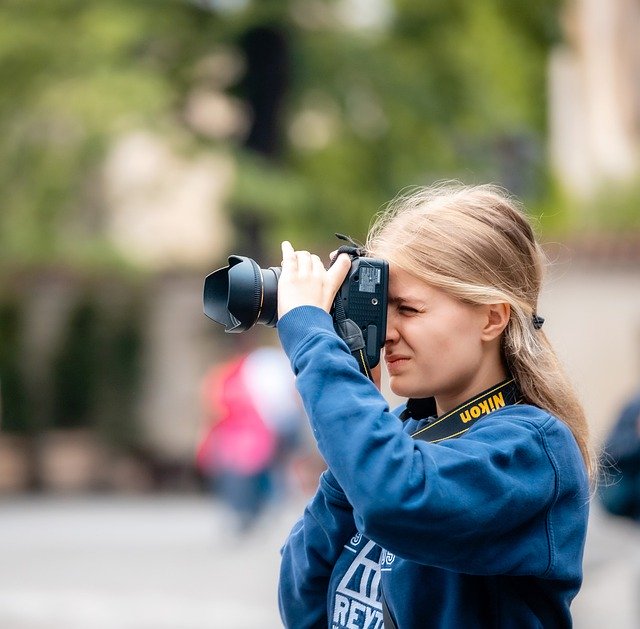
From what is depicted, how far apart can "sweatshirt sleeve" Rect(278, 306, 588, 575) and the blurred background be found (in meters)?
11.0

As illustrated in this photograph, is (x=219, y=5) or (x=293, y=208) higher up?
(x=219, y=5)

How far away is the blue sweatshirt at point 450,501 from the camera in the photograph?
199 cm

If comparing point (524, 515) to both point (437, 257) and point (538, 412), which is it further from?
point (437, 257)

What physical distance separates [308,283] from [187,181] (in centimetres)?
1484

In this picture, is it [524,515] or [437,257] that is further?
[437,257]

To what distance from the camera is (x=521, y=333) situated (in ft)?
7.32

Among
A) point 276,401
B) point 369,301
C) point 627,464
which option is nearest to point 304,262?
point 369,301

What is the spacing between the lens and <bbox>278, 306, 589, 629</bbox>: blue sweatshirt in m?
1.99

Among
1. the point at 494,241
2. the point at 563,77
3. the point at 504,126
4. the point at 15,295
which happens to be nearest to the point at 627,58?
the point at 563,77

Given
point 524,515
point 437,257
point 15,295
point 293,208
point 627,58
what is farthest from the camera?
point 627,58

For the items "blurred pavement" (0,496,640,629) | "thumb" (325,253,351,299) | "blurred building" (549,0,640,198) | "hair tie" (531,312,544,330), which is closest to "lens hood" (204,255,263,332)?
"thumb" (325,253,351,299)

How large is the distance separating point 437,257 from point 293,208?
12.9 metres

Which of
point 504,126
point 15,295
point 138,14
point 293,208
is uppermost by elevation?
point 138,14

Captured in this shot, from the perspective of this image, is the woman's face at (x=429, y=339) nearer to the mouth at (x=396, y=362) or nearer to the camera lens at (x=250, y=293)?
the mouth at (x=396, y=362)
